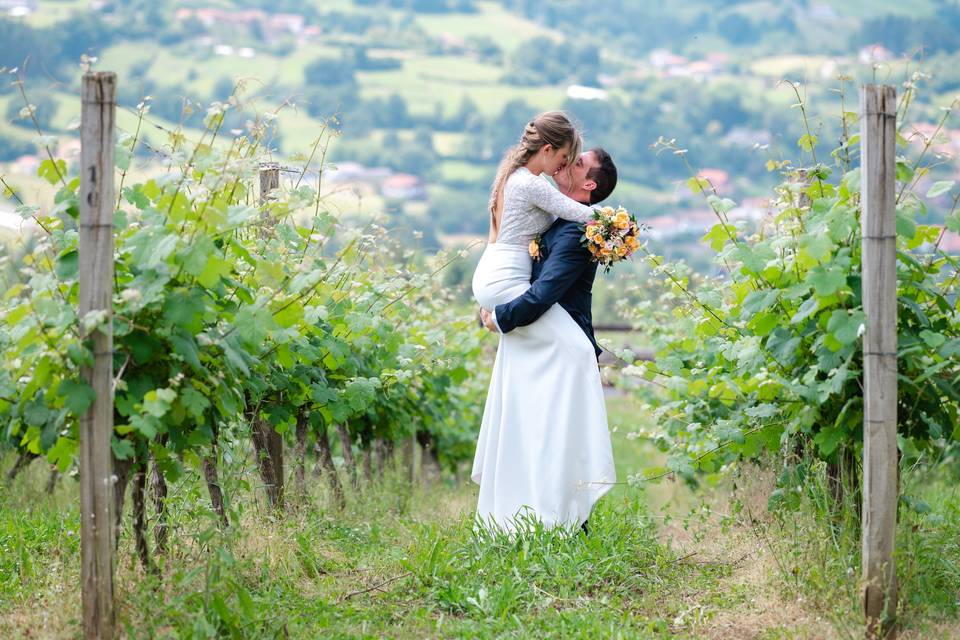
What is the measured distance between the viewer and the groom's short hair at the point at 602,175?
16.9 feet

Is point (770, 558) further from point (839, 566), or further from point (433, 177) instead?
point (433, 177)

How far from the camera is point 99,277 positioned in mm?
3395

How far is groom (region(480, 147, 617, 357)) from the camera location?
490 cm

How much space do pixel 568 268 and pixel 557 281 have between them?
87 mm

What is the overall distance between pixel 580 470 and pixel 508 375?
591mm

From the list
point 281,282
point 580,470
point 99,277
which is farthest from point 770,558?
point 99,277

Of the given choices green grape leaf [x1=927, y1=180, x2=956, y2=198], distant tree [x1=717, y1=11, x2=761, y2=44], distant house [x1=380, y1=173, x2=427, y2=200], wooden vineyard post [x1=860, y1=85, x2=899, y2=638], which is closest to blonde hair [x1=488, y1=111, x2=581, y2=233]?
wooden vineyard post [x1=860, y1=85, x2=899, y2=638]

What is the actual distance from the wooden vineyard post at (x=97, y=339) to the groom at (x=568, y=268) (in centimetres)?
207

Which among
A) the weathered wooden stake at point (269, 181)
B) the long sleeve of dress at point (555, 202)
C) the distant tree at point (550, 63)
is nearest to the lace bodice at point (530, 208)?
the long sleeve of dress at point (555, 202)

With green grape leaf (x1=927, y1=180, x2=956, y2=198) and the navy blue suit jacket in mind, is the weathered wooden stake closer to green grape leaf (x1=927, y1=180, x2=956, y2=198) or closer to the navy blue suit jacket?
the navy blue suit jacket

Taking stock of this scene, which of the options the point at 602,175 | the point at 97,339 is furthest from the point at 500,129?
the point at 97,339

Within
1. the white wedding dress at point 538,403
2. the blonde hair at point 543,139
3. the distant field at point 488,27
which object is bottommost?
the white wedding dress at point 538,403

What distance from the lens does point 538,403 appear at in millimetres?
4996

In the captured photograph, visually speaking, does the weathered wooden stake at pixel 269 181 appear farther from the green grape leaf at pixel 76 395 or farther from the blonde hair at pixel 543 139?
the green grape leaf at pixel 76 395
